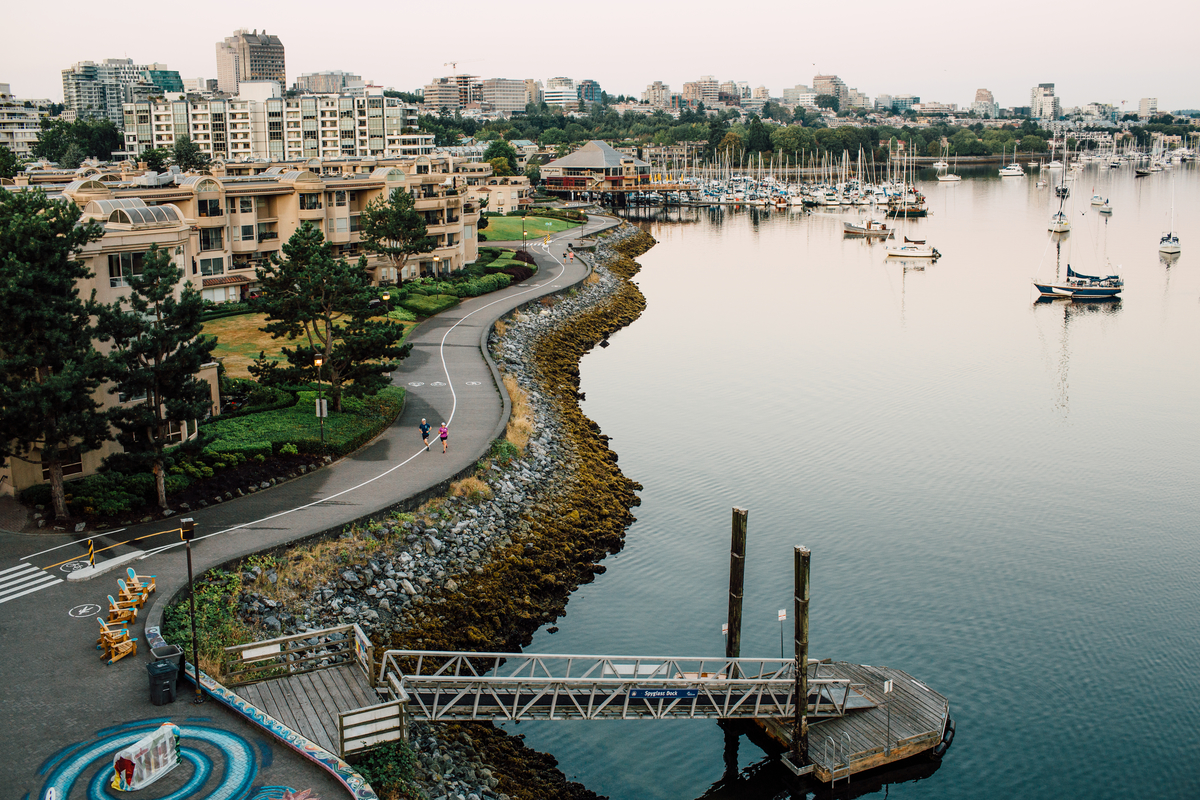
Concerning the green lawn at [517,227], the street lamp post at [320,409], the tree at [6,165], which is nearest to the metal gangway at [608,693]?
the street lamp post at [320,409]

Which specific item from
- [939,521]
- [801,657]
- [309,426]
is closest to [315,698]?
[801,657]

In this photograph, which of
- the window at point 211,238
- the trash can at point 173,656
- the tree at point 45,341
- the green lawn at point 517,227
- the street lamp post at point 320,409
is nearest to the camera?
the trash can at point 173,656

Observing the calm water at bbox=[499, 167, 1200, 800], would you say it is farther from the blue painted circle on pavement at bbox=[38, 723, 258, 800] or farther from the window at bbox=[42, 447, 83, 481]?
the window at bbox=[42, 447, 83, 481]

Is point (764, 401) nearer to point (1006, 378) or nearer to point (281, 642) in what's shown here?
point (1006, 378)

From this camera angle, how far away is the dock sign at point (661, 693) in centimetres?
2928

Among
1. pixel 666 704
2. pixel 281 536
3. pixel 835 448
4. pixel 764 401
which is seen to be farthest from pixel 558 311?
pixel 666 704

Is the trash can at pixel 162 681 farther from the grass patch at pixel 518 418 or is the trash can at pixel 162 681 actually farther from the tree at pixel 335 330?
the grass patch at pixel 518 418

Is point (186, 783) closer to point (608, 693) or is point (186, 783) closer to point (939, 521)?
point (608, 693)

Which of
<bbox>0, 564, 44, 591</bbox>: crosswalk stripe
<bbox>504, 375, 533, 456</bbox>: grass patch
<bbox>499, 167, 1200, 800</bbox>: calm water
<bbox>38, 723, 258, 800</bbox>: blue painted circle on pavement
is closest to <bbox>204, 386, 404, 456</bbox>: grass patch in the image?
<bbox>504, 375, 533, 456</bbox>: grass patch

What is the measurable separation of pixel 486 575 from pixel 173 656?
14.5 metres

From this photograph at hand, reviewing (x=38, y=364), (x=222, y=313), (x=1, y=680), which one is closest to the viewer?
(x=1, y=680)

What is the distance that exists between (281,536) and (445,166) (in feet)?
346

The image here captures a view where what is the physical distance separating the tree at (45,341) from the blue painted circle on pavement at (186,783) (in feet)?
50.7

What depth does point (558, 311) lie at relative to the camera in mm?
87812
